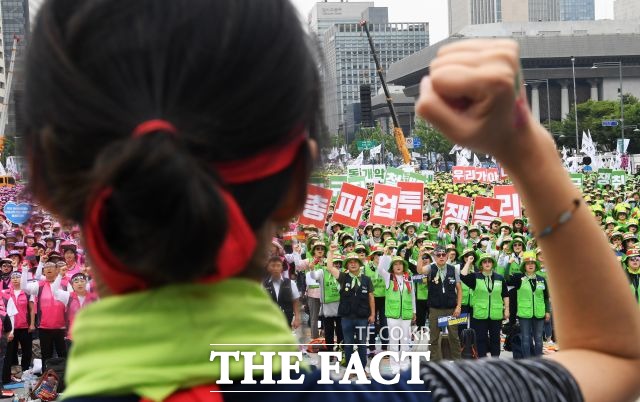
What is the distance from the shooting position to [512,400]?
0.97 m

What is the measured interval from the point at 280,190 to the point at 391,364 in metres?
0.28

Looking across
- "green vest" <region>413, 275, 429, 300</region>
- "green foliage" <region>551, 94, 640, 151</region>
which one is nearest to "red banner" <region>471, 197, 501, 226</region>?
"green vest" <region>413, 275, 429, 300</region>

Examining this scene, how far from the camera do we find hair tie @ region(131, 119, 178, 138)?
Result: 0.83 m

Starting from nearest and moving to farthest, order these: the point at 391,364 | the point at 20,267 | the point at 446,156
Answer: the point at 391,364 < the point at 20,267 < the point at 446,156

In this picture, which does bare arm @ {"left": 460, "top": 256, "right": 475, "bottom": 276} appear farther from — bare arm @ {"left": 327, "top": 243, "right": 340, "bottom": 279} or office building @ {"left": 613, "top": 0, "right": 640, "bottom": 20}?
office building @ {"left": 613, "top": 0, "right": 640, "bottom": 20}

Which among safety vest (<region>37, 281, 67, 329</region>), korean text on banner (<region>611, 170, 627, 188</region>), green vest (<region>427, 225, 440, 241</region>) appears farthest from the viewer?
korean text on banner (<region>611, 170, 627, 188</region>)

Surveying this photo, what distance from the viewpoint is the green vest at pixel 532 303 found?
1204cm

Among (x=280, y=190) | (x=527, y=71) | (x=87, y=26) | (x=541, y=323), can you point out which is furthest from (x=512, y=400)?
(x=527, y=71)

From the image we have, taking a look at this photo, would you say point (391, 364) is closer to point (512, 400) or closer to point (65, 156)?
point (512, 400)

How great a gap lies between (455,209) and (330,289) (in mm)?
6006

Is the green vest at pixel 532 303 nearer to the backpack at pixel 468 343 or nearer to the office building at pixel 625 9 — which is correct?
the backpack at pixel 468 343

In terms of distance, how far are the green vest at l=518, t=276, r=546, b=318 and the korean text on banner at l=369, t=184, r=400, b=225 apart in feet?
14.8

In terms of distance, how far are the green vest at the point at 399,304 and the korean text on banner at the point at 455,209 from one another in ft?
18.9

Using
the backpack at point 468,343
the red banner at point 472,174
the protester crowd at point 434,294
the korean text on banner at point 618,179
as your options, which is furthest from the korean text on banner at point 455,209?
the korean text on banner at point 618,179
